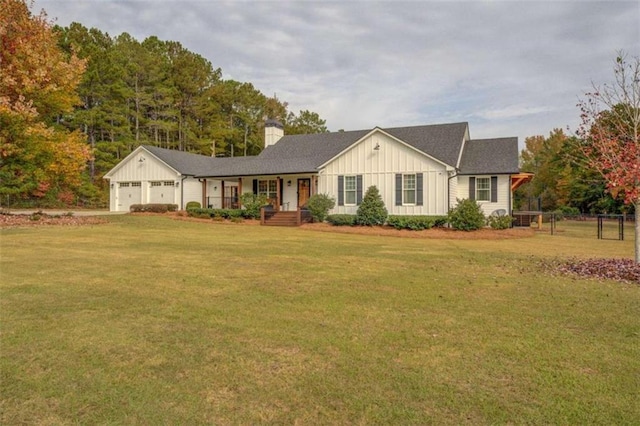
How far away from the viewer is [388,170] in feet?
72.1

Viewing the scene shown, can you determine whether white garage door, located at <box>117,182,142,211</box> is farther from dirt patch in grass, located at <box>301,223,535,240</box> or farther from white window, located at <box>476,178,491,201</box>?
white window, located at <box>476,178,491,201</box>

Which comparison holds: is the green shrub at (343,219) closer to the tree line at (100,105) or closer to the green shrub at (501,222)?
the green shrub at (501,222)

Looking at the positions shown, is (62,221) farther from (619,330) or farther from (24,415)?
(619,330)

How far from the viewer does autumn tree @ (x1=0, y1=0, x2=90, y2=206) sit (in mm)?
17641

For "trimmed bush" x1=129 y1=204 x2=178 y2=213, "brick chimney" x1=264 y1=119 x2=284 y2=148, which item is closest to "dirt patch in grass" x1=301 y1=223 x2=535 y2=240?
"brick chimney" x1=264 y1=119 x2=284 y2=148

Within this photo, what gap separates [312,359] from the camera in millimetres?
3842

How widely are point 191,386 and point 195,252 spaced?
7802 millimetres

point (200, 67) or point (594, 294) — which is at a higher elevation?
point (200, 67)

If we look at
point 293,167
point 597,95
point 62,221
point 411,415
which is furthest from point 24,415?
point 293,167

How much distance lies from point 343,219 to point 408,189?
12.8ft

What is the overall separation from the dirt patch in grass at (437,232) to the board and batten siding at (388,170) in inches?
72.4

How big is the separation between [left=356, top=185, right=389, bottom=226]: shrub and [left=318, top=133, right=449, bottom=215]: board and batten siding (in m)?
1.06

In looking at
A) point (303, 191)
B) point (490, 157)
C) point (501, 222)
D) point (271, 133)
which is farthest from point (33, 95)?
point (490, 157)

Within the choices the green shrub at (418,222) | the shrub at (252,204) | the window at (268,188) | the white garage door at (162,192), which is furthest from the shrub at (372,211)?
the white garage door at (162,192)
